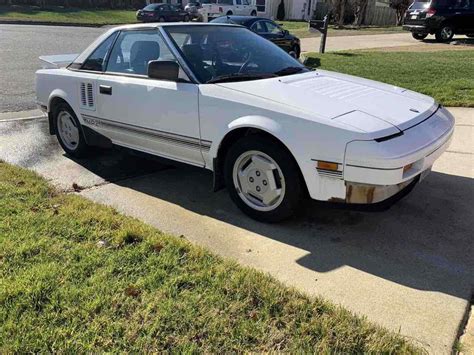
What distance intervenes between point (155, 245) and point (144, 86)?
1676mm

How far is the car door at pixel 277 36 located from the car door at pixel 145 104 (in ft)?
32.1

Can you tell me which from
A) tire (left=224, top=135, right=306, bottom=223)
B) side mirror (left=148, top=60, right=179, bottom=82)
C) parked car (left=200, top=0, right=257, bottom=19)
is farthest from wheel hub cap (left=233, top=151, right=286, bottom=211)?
parked car (left=200, top=0, right=257, bottom=19)

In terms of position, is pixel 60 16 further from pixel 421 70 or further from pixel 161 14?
pixel 421 70

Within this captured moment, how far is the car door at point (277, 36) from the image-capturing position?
45.6 ft

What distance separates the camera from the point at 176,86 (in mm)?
4020

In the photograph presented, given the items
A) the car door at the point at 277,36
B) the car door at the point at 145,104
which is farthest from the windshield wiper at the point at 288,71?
the car door at the point at 277,36

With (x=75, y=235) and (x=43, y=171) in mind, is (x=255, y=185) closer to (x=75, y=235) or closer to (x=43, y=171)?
(x=75, y=235)

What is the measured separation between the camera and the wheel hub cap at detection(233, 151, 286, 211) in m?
3.63

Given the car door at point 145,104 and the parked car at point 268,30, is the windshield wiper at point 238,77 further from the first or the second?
the parked car at point 268,30

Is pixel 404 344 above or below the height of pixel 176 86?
below

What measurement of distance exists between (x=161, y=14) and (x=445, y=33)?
1887 centimetres

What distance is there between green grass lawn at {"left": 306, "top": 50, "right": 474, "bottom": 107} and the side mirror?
221 inches

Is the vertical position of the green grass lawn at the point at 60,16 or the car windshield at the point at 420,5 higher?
the car windshield at the point at 420,5

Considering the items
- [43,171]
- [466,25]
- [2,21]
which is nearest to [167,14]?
[2,21]
